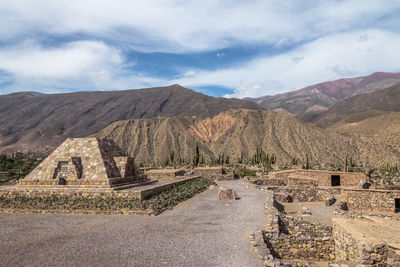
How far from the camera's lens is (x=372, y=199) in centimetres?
1336

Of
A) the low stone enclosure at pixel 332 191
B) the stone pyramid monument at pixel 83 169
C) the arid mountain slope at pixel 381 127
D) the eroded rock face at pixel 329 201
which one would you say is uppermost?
the arid mountain slope at pixel 381 127

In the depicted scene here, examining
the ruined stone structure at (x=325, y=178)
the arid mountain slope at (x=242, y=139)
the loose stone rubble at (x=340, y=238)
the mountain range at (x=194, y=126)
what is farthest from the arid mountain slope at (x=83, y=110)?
the loose stone rubble at (x=340, y=238)

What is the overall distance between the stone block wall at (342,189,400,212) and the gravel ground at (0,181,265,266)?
4361mm

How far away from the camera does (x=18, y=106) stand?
15300 centimetres

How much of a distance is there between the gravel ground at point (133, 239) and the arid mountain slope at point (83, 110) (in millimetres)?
104570

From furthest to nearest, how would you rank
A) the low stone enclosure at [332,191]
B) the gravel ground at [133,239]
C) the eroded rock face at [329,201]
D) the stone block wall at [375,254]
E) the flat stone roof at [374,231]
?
the eroded rock face at [329,201], the low stone enclosure at [332,191], the gravel ground at [133,239], the flat stone roof at [374,231], the stone block wall at [375,254]

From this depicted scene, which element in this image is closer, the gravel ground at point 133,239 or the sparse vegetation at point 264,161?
the gravel ground at point 133,239

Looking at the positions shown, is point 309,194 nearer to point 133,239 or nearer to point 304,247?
point 304,247

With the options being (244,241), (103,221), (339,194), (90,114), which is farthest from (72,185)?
(90,114)

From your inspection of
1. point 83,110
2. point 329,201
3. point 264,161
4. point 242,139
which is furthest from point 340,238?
point 83,110

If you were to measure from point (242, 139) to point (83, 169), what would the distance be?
61239 millimetres

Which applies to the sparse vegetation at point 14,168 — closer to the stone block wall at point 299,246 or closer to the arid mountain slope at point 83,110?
the stone block wall at point 299,246

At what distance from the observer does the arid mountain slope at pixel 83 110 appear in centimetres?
11769

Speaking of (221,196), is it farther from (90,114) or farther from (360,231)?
(90,114)
